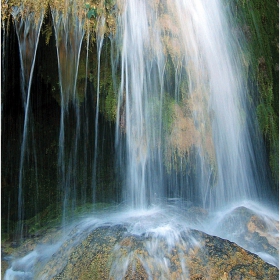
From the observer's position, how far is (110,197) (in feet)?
14.5

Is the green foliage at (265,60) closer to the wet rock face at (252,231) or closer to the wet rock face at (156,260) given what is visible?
the wet rock face at (252,231)

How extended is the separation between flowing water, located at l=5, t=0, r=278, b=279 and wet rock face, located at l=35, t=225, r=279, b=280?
18cm

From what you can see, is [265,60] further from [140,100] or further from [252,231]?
[252,231]

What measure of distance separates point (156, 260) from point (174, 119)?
1524mm

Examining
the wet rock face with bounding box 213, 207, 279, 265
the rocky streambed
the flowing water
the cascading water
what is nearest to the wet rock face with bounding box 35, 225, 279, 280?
the rocky streambed

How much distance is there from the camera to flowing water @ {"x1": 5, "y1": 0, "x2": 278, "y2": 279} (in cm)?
352

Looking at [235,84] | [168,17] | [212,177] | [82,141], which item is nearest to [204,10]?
[168,17]

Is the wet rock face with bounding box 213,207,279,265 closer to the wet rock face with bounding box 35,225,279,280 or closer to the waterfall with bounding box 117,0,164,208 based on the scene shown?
the wet rock face with bounding box 35,225,279,280

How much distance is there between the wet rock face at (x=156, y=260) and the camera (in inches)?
111

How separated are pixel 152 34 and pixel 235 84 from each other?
111 centimetres

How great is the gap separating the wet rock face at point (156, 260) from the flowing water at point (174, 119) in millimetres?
179

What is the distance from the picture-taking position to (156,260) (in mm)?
2859

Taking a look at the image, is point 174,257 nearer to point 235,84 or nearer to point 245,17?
point 235,84

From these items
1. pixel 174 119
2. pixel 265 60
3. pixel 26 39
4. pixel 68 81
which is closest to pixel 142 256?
pixel 174 119
